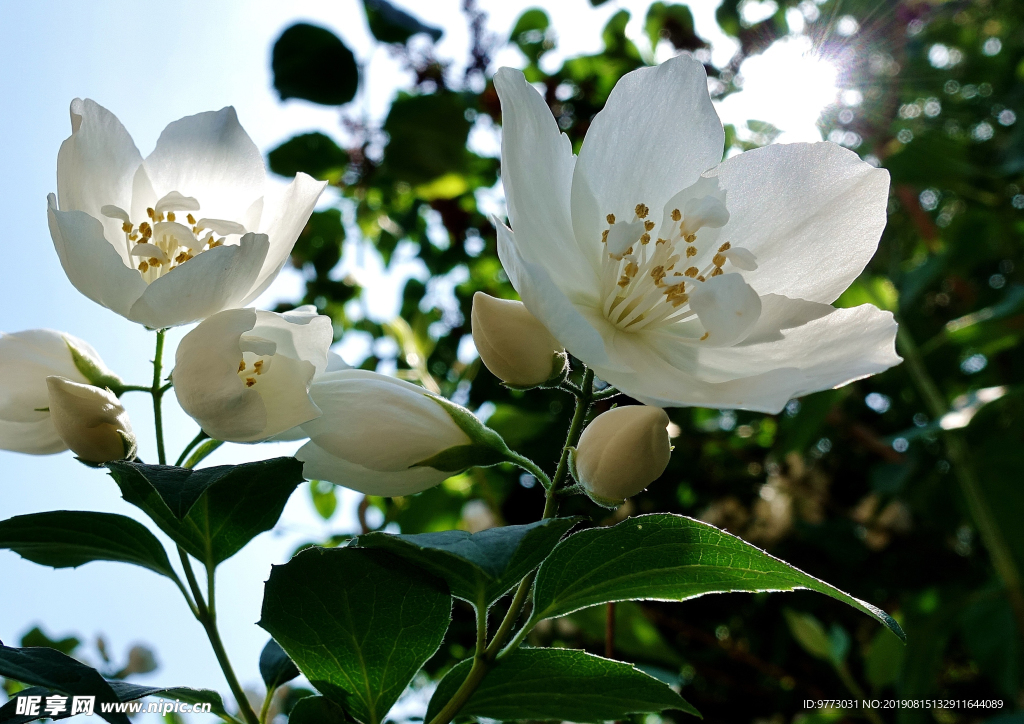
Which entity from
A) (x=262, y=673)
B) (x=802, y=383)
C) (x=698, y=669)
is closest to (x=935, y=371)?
(x=698, y=669)

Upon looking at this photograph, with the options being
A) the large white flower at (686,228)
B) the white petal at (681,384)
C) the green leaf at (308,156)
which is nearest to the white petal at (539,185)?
the large white flower at (686,228)

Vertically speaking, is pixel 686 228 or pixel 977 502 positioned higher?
pixel 686 228

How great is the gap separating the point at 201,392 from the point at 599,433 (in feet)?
1.11

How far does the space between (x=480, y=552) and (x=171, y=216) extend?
0.56 metres

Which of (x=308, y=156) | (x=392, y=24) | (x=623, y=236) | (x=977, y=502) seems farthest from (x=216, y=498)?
(x=977, y=502)

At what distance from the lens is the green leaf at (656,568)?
61 centimetres

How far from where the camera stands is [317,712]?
684 mm

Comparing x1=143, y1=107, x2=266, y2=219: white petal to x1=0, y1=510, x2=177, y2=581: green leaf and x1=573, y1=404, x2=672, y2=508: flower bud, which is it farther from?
x1=573, y1=404, x2=672, y2=508: flower bud

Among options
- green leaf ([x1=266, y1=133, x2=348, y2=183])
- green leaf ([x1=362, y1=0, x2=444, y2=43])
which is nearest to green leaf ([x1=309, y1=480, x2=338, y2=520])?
green leaf ([x1=266, y1=133, x2=348, y2=183])

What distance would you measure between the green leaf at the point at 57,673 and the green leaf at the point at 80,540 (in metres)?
0.11

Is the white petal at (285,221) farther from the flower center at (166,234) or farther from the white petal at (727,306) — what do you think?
the white petal at (727,306)

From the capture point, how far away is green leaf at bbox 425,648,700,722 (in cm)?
69

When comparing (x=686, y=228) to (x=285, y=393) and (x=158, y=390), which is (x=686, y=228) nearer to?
(x=285, y=393)

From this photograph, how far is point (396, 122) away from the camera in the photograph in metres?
1.94
